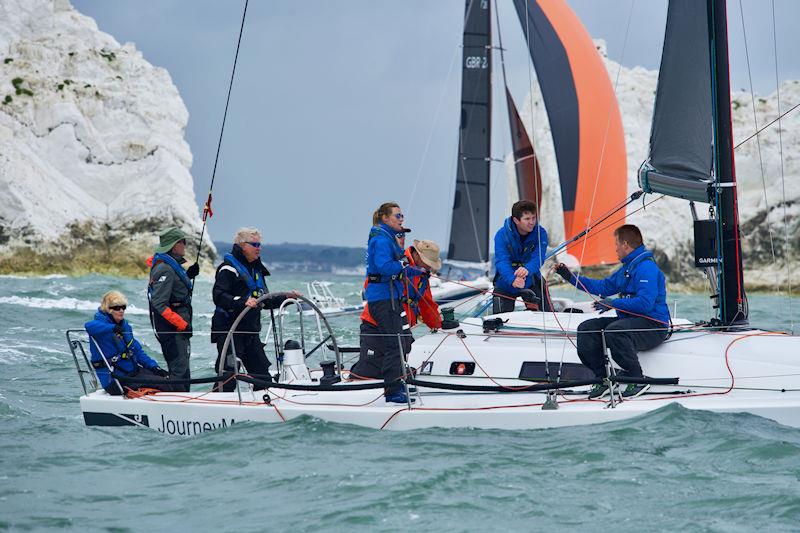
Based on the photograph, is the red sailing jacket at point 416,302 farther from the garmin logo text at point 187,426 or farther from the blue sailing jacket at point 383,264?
the garmin logo text at point 187,426

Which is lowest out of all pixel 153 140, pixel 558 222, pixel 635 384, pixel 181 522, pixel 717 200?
pixel 181 522

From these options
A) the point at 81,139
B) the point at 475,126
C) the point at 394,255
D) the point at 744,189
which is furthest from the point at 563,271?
the point at 81,139

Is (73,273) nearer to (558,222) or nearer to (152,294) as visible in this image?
(558,222)

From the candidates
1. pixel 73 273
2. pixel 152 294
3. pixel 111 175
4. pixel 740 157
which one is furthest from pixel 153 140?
pixel 152 294

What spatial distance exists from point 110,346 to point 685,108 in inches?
176

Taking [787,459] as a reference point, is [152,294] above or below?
above

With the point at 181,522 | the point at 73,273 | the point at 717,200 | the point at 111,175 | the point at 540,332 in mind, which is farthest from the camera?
the point at 111,175

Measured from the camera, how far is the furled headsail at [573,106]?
1286 cm

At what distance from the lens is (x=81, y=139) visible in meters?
46.4

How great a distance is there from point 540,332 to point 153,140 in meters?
43.3

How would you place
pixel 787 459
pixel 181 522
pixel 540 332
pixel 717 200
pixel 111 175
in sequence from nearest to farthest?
pixel 181 522
pixel 787 459
pixel 717 200
pixel 540 332
pixel 111 175

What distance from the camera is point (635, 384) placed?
6.37 m

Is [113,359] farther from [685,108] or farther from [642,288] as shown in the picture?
[685,108]

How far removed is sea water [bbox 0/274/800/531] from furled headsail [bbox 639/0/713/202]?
1.91m
